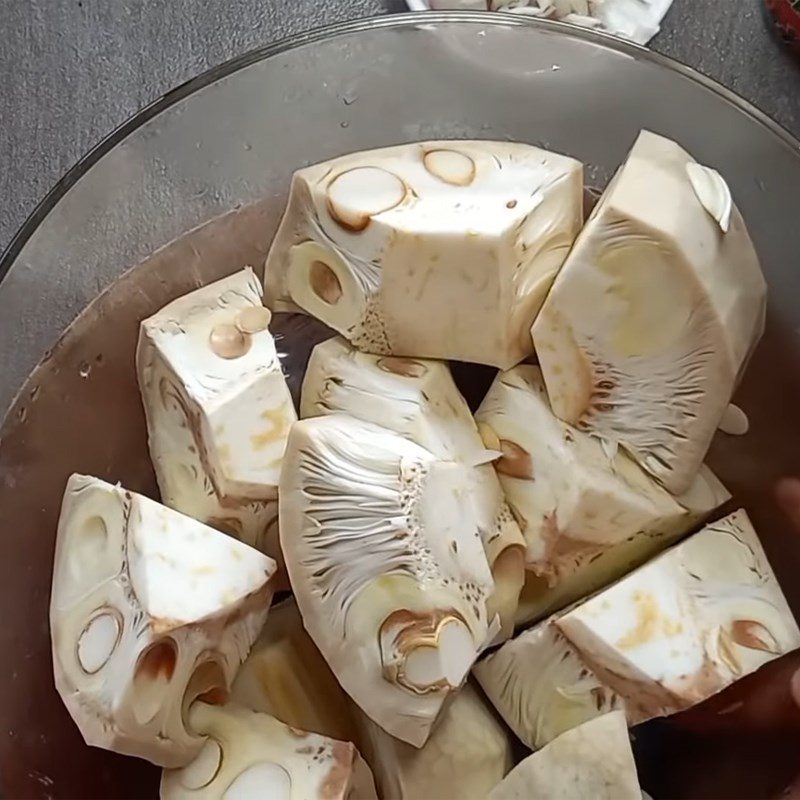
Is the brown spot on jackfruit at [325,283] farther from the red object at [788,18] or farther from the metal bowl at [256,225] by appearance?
the red object at [788,18]

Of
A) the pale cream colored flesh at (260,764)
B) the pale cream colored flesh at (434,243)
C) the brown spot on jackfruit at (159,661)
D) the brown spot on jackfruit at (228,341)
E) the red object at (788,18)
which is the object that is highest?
the red object at (788,18)

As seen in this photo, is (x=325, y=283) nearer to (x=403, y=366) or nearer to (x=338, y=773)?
(x=403, y=366)


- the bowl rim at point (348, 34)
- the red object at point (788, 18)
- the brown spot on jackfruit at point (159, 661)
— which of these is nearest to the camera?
the brown spot on jackfruit at point (159, 661)

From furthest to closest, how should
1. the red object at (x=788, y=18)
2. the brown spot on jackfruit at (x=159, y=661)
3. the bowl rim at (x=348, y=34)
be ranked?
the red object at (x=788, y=18) → the bowl rim at (x=348, y=34) → the brown spot on jackfruit at (x=159, y=661)

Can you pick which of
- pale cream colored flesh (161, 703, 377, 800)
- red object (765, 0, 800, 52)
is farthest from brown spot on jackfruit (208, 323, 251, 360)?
red object (765, 0, 800, 52)

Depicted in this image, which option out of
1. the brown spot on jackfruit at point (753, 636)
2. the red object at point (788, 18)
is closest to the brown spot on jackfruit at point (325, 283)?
the brown spot on jackfruit at point (753, 636)

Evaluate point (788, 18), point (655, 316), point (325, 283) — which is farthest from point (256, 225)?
point (788, 18)

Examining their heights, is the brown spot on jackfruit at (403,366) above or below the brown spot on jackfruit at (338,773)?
above

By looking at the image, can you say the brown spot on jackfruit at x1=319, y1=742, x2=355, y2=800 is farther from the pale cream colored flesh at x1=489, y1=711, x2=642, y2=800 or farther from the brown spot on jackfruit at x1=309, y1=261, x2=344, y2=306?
the brown spot on jackfruit at x1=309, y1=261, x2=344, y2=306
